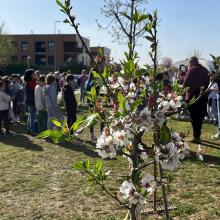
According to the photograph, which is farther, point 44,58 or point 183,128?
point 44,58

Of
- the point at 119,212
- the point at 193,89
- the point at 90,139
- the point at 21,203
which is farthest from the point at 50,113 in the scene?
the point at 119,212

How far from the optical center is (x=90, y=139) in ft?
35.1

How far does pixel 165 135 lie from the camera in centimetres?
316

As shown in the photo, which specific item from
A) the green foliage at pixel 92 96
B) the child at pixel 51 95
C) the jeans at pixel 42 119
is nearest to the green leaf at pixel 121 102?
the green foliage at pixel 92 96

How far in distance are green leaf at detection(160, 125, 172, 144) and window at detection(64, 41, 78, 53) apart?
85.8m

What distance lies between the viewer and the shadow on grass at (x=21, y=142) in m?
10.0

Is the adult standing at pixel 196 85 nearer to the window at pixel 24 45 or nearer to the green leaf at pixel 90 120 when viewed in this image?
the green leaf at pixel 90 120

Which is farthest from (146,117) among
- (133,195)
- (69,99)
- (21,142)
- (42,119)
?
(42,119)

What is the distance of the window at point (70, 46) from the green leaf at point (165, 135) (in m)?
85.8

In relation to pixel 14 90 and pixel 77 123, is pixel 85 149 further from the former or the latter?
A: pixel 77 123

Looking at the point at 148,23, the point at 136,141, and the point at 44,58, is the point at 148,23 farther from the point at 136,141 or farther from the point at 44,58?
the point at 44,58

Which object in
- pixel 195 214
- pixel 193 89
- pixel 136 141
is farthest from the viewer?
pixel 193 89

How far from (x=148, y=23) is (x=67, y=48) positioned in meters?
86.5

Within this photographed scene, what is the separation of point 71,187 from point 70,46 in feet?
274
